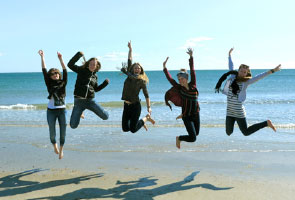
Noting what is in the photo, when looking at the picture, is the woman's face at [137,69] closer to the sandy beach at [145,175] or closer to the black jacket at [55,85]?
the black jacket at [55,85]

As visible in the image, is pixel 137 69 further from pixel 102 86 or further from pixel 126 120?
pixel 126 120

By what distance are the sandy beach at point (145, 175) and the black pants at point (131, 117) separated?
3.11ft

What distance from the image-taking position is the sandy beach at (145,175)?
641 cm

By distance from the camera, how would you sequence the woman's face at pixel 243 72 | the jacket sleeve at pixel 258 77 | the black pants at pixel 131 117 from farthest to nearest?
the black pants at pixel 131 117 < the woman's face at pixel 243 72 < the jacket sleeve at pixel 258 77

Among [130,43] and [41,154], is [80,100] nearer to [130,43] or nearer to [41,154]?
[130,43]

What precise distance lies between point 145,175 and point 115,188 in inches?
37.7

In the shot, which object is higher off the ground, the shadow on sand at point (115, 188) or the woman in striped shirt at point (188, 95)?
the woman in striped shirt at point (188, 95)

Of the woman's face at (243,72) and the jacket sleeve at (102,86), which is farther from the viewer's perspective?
the jacket sleeve at (102,86)

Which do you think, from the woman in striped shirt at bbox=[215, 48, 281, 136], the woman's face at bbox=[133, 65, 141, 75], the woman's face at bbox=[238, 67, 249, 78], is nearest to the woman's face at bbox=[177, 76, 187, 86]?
the woman in striped shirt at bbox=[215, 48, 281, 136]

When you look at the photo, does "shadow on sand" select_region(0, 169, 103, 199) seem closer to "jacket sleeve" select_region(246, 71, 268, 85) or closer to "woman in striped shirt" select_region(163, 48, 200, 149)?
"woman in striped shirt" select_region(163, 48, 200, 149)

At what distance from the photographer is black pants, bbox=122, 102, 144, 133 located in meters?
8.16

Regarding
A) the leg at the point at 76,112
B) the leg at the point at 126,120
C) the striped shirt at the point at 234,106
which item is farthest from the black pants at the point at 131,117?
the striped shirt at the point at 234,106

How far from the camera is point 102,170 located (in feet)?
25.6

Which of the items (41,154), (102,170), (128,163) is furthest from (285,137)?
(41,154)
